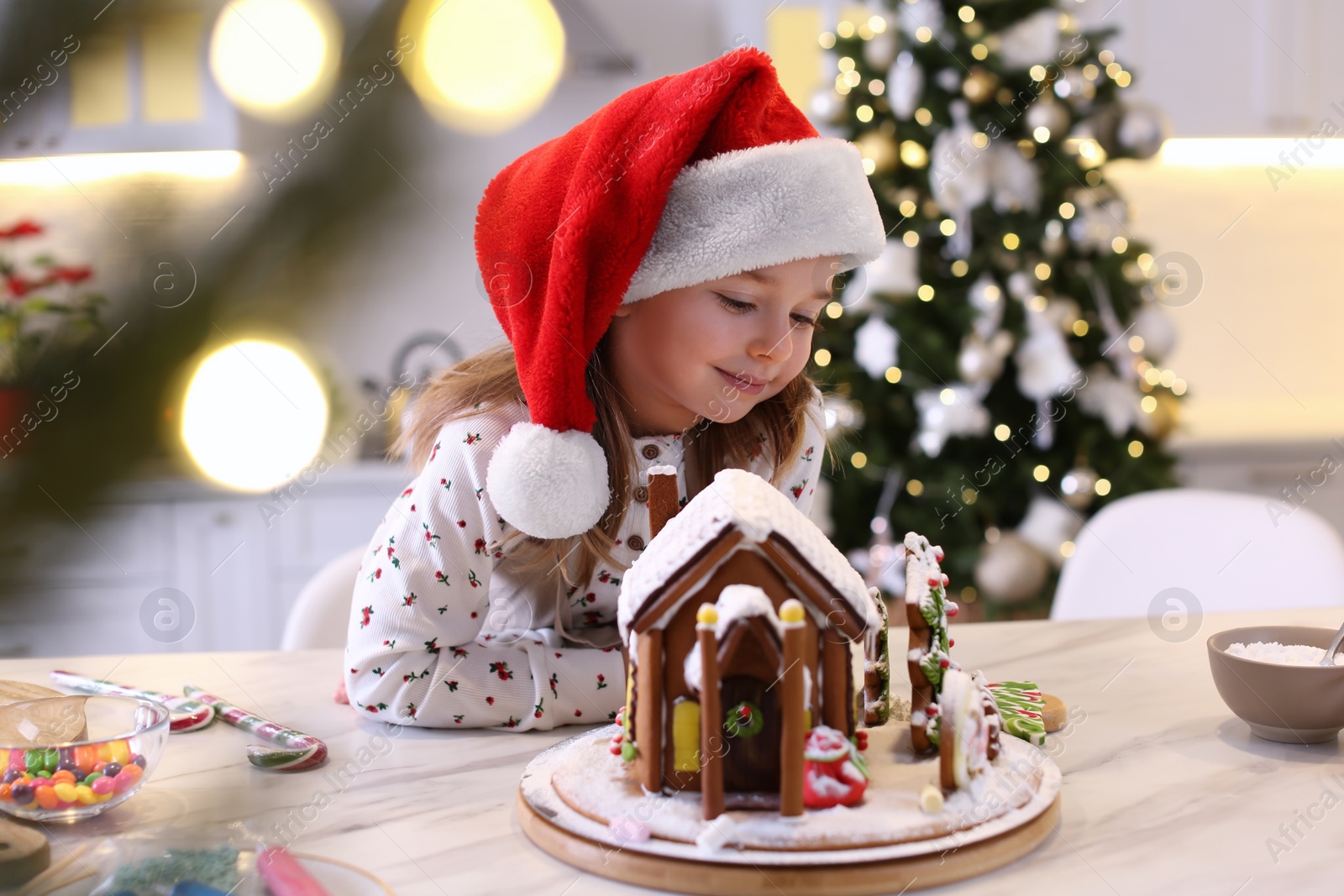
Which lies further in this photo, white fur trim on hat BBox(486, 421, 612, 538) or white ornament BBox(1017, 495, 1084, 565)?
white ornament BBox(1017, 495, 1084, 565)

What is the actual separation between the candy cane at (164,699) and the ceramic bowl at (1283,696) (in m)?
0.90

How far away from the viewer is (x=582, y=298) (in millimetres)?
917

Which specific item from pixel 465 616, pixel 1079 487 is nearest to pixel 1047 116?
pixel 1079 487

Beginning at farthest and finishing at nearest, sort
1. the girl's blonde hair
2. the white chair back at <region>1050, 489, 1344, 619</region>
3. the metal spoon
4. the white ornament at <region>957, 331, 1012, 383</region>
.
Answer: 1. the white ornament at <region>957, 331, 1012, 383</region>
2. the white chair back at <region>1050, 489, 1344, 619</region>
3. the girl's blonde hair
4. the metal spoon

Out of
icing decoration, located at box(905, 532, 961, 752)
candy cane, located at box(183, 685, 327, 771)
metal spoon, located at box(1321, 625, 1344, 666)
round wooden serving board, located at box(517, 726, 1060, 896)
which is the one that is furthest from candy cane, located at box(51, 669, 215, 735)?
metal spoon, located at box(1321, 625, 1344, 666)

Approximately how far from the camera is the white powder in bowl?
0.90m

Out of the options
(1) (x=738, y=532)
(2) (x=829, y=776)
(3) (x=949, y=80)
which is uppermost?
(3) (x=949, y=80)

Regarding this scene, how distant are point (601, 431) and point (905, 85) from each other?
1.81 meters

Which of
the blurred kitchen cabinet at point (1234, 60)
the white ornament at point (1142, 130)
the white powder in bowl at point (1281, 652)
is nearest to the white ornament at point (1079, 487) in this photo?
the white ornament at point (1142, 130)

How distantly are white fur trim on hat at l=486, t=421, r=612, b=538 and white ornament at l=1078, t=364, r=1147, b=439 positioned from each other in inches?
77.9

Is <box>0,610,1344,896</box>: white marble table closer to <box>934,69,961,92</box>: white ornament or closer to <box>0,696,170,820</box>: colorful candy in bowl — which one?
<box>0,696,170,820</box>: colorful candy in bowl

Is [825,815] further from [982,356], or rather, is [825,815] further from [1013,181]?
[1013,181]

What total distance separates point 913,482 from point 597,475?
1848 millimetres

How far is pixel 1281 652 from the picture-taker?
917 mm
